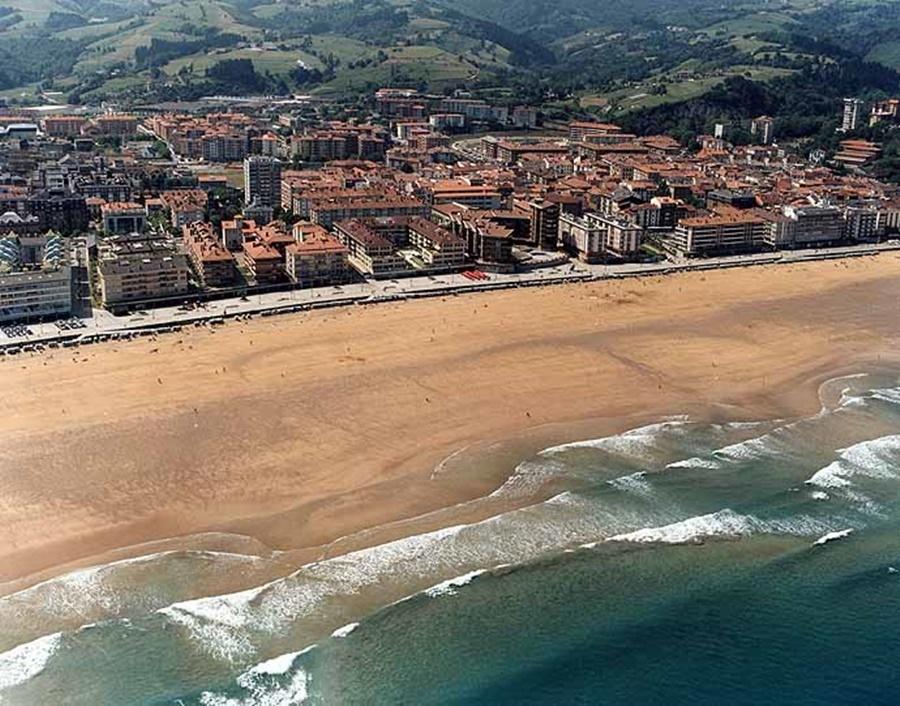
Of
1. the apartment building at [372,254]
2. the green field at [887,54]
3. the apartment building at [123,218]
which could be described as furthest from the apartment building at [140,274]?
the green field at [887,54]

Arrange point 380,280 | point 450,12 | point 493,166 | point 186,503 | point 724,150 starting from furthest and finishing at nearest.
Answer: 1. point 450,12
2. point 724,150
3. point 493,166
4. point 380,280
5. point 186,503

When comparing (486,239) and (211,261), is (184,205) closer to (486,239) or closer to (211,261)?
(211,261)

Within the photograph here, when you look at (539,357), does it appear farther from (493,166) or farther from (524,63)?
(524,63)

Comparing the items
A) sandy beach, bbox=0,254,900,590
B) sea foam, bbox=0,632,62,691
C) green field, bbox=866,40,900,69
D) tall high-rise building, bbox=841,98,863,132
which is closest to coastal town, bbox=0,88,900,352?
sandy beach, bbox=0,254,900,590

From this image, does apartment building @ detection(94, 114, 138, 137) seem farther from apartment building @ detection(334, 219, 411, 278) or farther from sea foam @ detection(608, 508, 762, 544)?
sea foam @ detection(608, 508, 762, 544)

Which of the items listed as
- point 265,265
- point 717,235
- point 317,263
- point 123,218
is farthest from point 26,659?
point 717,235

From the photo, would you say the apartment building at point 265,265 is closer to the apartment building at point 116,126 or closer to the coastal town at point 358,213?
the coastal town at point 358,213

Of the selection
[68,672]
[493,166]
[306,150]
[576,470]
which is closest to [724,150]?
[493,166]
